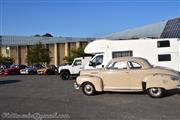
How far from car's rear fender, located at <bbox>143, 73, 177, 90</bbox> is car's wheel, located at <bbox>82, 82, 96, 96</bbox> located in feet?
8.69

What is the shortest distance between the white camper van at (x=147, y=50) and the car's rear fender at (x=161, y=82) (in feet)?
23.6

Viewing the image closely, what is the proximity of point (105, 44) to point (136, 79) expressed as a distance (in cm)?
769

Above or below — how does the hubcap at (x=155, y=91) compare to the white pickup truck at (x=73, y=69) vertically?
below

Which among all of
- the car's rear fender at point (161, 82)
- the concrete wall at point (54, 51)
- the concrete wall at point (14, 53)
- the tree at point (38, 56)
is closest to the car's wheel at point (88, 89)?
the car's rear fender at point (161, 82)

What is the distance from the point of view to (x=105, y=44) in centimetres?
2147

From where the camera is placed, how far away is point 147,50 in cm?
2066

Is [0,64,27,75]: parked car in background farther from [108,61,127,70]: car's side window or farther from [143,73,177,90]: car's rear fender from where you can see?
[143,73,177,90]: car's rear fender

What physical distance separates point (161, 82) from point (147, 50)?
7517 mm

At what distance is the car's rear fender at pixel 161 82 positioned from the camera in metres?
13.3

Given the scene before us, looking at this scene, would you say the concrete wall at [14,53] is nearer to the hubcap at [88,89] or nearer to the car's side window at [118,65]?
the hubcap at [88,89]

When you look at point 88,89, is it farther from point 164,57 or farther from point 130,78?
point 164,57

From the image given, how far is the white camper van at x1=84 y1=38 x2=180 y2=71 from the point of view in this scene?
20.3 m

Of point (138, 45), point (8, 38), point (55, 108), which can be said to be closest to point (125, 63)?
point (55, 108)

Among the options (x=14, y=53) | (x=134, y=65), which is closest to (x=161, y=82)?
(x=134, y=65)
